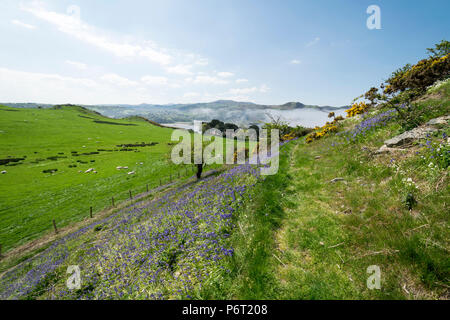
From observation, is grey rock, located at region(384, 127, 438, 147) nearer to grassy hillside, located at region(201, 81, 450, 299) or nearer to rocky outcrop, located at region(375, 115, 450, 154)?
rocky outcrop, located at region(375, 115, 450, 154)

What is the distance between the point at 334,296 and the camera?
368cm

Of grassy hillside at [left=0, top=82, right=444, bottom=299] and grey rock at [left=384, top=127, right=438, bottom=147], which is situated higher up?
grey rock at [left=384, top=127, right=438, bottom=147]

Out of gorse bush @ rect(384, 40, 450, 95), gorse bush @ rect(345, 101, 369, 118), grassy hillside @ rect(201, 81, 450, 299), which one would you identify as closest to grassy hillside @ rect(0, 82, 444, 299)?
grassy hillside @ rect(201, 81, 450, 299)

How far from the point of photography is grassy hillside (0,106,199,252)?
30.6 m

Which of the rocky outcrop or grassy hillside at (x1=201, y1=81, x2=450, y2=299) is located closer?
grassy hillside at (x1=201, y1=81, x2=450, y2=299)

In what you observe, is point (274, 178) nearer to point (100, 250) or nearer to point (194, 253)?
point (194, 253)

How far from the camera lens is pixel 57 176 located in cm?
5388

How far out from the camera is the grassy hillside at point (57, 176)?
3064cm

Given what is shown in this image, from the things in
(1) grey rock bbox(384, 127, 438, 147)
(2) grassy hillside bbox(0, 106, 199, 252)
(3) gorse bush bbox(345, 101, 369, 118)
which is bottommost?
(2) grassy hillside bbox(0, 106, 199, 252)

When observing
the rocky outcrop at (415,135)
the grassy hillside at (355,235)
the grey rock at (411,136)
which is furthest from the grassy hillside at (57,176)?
the grey rock at (411,136)

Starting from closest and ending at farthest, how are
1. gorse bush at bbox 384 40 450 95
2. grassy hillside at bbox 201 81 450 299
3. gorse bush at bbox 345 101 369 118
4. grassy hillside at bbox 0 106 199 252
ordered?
grassy hillside at bbox 201 81 450 299 → gorse bush at bbox 384 40 450 95 → gorse bush at bbox 345 101 369 118 → grassy hillside at bbox 0 106 199 252

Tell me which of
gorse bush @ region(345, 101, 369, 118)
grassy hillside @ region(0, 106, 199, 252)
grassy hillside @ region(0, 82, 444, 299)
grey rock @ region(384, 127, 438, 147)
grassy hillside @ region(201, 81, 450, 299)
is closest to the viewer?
grassy hillside @ region(201, 81, 450, 299)

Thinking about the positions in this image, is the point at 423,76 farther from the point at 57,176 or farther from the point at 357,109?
the point at 57,176

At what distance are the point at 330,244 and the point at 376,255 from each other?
109 centimetres
